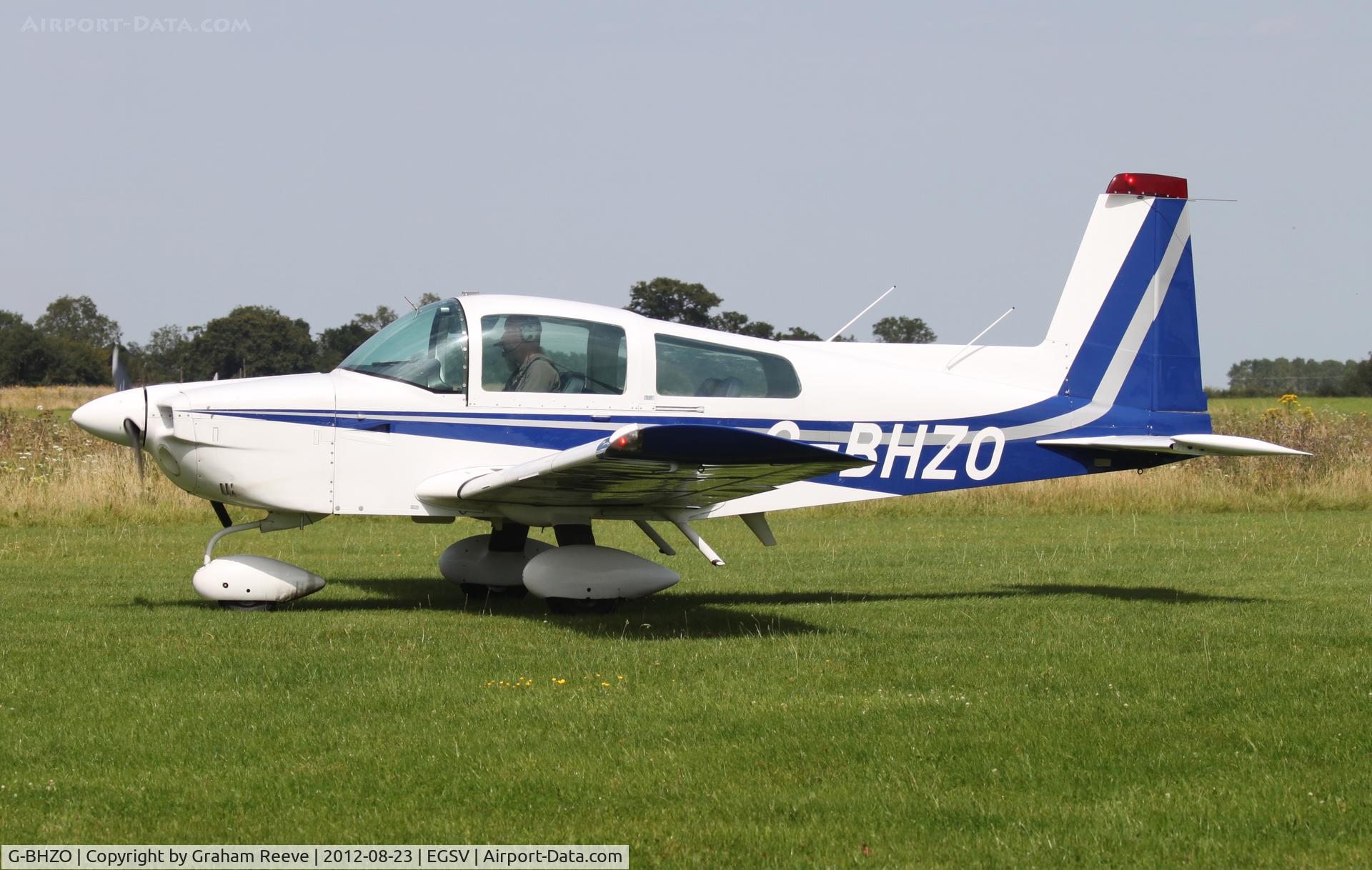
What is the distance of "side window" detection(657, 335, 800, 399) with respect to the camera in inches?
358

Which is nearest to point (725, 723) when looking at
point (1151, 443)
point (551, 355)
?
point (551, 355)

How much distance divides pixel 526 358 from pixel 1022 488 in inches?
413

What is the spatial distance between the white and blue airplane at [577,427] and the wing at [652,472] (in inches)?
1.5

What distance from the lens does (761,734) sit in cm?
539

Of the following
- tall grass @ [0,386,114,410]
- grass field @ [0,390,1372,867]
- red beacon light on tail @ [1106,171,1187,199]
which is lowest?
grass field @ [0,390,1372,867]

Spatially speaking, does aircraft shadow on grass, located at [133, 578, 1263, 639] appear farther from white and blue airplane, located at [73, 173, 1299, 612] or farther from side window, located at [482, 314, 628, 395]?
side window, located at [482, 314, 628, 395]

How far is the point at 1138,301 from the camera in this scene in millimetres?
10344

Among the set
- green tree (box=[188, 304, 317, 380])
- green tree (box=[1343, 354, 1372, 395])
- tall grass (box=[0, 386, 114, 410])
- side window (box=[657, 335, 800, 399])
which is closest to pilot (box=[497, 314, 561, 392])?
side window (box=[657, 335, 800, 399])

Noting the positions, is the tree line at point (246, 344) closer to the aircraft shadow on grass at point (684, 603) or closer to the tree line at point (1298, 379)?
the aircraft shadow on grass at point (684, 603)

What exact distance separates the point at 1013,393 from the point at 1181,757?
5.13 m

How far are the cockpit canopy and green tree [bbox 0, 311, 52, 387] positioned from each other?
2026 inches

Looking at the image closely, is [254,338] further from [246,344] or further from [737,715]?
[737,715]

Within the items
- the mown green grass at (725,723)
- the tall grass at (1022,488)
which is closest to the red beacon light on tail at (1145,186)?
the mown green grass at (725,723)

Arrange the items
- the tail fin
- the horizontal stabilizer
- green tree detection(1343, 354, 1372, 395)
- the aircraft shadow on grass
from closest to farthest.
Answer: the aircraft shadow on grass → the horizontal stabilizer → the tail fin → green tree detection(1343, 354, 1372, 395)
